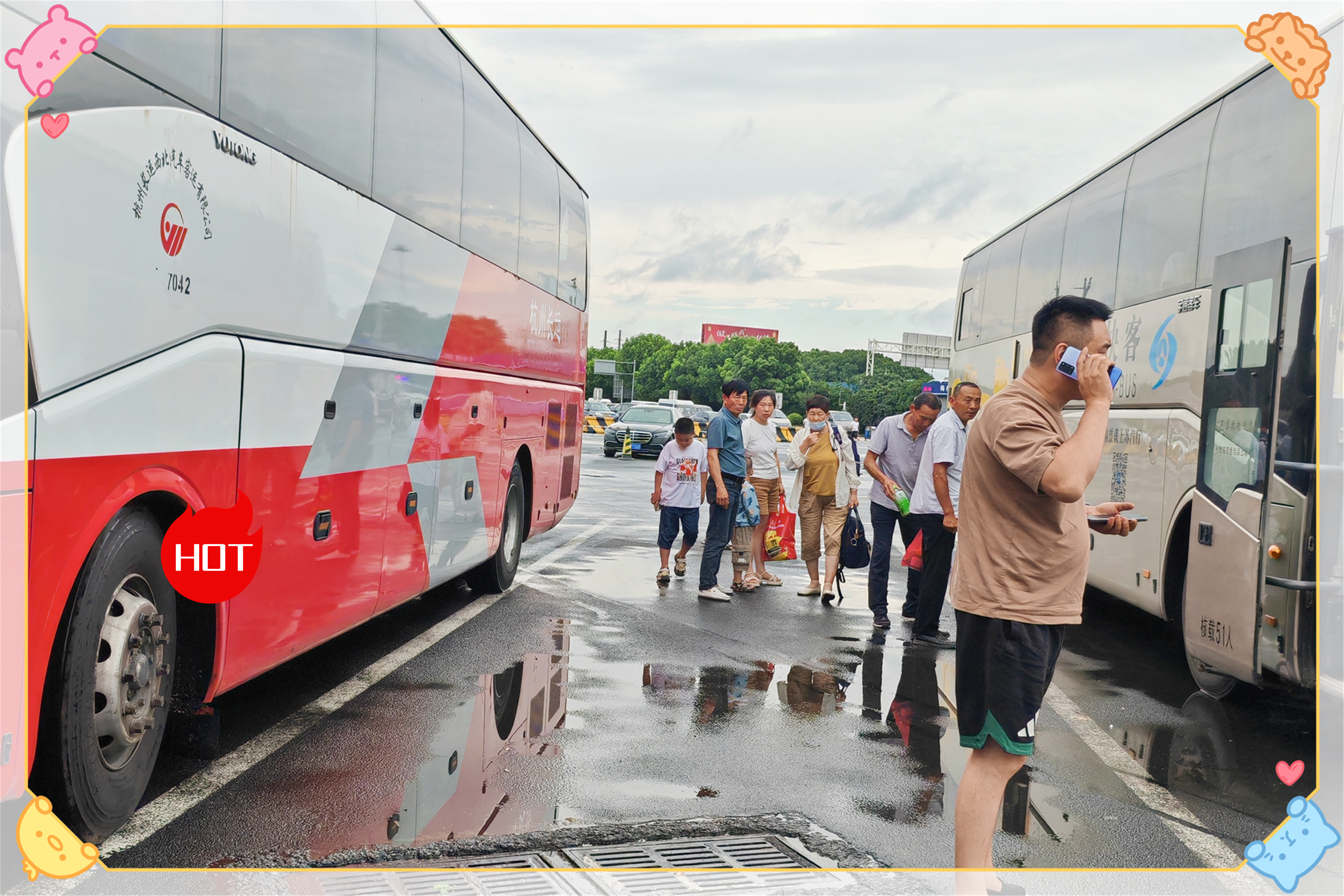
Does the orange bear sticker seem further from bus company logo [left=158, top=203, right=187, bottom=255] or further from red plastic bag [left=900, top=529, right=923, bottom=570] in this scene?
bus company logo [left=158, top=203, right=187, bottom=255]

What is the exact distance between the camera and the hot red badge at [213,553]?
4.43 metres

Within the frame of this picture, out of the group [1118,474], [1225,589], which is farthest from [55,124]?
[1118,474]

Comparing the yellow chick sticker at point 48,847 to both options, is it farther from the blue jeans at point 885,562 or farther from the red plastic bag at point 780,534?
the red plastic bag at point 780,534

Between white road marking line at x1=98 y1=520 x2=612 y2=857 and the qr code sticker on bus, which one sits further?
the qr code sticker on bus

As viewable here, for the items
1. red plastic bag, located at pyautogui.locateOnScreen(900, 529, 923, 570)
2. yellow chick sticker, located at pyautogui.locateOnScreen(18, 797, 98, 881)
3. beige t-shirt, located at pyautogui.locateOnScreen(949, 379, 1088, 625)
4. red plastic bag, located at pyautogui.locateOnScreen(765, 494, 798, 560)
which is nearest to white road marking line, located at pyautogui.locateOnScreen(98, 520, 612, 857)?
yellow chick sticker, located at pyautogui.locateOnScreen(18, 797, 98, 881)

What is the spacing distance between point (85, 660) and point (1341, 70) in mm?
6302

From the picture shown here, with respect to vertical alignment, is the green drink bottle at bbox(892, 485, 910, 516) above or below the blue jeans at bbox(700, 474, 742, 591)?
above

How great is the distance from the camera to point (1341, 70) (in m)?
5.96

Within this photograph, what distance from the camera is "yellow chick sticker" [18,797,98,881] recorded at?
3709mm

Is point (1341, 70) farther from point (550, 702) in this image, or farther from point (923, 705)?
point (550, 702)

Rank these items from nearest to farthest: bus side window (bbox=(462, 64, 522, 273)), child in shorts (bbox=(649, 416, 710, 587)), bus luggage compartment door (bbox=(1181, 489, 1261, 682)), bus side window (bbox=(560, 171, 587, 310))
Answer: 1. bus luggage compartment door (bbox=(1181, 489, 1261, 682))
2. bus side window (bbox=(462, 64, 522, 273))
3. child in shorts (bbox=(649, 416, 710, 587))
4. bus side window (bbox=(560, 171, 587, 310))

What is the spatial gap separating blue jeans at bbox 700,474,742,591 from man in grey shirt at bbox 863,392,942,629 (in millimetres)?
1309

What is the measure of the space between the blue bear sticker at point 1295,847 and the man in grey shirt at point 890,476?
4733mm

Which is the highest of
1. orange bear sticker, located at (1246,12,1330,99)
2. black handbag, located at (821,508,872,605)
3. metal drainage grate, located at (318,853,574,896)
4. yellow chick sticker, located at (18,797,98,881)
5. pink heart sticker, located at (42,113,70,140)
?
orange bear sticker, located at (1246,12,1330,99)
